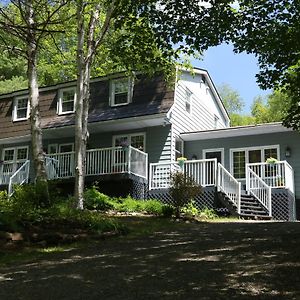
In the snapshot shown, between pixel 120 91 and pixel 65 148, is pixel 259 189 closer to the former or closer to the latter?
pixel 120 91

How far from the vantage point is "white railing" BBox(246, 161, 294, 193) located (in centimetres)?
1762

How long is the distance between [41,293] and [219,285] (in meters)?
2.10

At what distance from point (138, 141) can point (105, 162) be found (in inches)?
90.8

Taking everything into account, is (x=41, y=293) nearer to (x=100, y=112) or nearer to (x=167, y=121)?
Result: (x=167, y=121)

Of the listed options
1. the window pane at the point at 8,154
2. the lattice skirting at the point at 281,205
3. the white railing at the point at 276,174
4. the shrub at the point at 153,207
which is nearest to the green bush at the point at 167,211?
the shrub at the point at 153,207

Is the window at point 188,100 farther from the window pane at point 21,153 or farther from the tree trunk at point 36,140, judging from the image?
the tree trunk at point 36,140

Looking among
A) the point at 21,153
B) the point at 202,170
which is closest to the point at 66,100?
the point at 21,153

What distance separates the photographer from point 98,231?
1027cm

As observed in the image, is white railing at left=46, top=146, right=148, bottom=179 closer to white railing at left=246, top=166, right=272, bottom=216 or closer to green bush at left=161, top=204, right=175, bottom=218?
green bush at left=161, top=204, right=175, bottom=218

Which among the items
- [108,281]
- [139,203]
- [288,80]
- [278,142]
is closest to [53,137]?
[139,203]

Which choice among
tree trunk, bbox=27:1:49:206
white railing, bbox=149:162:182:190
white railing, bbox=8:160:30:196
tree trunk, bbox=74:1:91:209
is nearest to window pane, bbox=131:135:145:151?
white railing, bbox=149:162:182:190

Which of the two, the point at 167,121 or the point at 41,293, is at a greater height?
the point at 167,121

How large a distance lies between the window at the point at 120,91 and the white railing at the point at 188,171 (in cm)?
404

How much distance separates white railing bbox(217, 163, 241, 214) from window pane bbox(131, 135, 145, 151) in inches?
193
